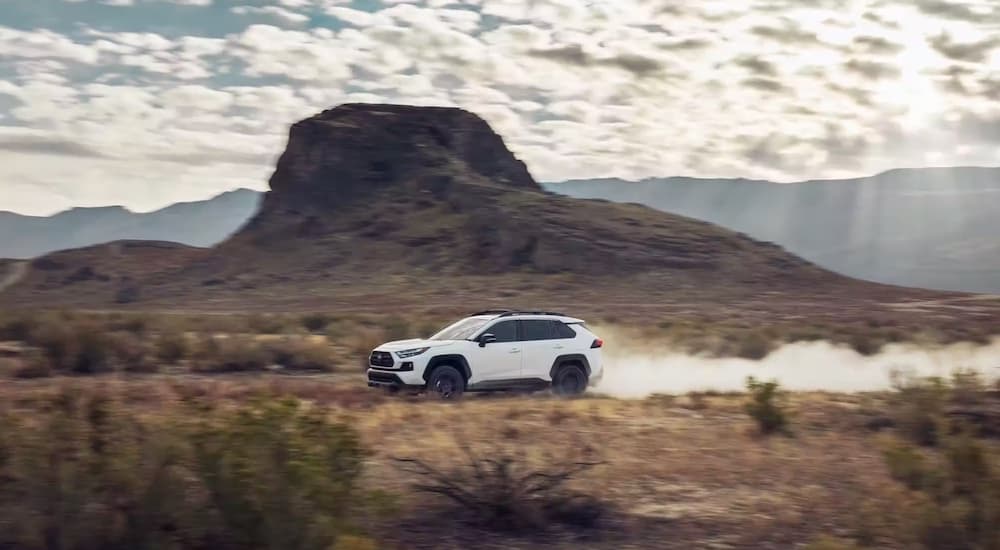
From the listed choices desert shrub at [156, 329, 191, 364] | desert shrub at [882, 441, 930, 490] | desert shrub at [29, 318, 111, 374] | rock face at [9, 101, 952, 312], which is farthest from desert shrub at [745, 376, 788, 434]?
rock face at [9, 101, 952, 312]

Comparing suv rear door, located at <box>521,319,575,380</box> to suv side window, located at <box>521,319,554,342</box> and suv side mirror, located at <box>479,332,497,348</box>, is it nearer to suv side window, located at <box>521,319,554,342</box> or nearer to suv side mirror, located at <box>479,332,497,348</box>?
suv side window, located at <box>521,319,554,342</box>

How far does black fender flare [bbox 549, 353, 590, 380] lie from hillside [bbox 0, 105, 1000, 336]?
A: 4326 centimetres

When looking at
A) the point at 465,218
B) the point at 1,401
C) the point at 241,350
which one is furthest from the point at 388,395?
the point at 465,218

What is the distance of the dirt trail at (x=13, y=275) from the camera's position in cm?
8979

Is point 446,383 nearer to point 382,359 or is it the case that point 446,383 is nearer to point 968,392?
point 382,359

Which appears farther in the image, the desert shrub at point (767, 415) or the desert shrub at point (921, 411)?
the desert shrub at point (767, 415)

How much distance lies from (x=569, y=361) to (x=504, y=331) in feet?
4.43

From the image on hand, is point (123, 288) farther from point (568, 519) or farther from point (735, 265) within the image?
point (568, 519)

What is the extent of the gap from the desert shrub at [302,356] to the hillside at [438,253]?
3576 centimetres

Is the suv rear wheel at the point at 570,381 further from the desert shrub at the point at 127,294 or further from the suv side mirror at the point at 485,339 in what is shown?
the desert shrub at the point at 127,294

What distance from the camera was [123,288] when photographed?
88.0 meters

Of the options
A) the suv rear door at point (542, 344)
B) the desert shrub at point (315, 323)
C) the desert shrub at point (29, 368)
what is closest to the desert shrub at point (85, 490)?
the suv rear door at point (542, 344)

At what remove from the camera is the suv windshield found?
18.2m

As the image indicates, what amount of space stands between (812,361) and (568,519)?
2095 cm
